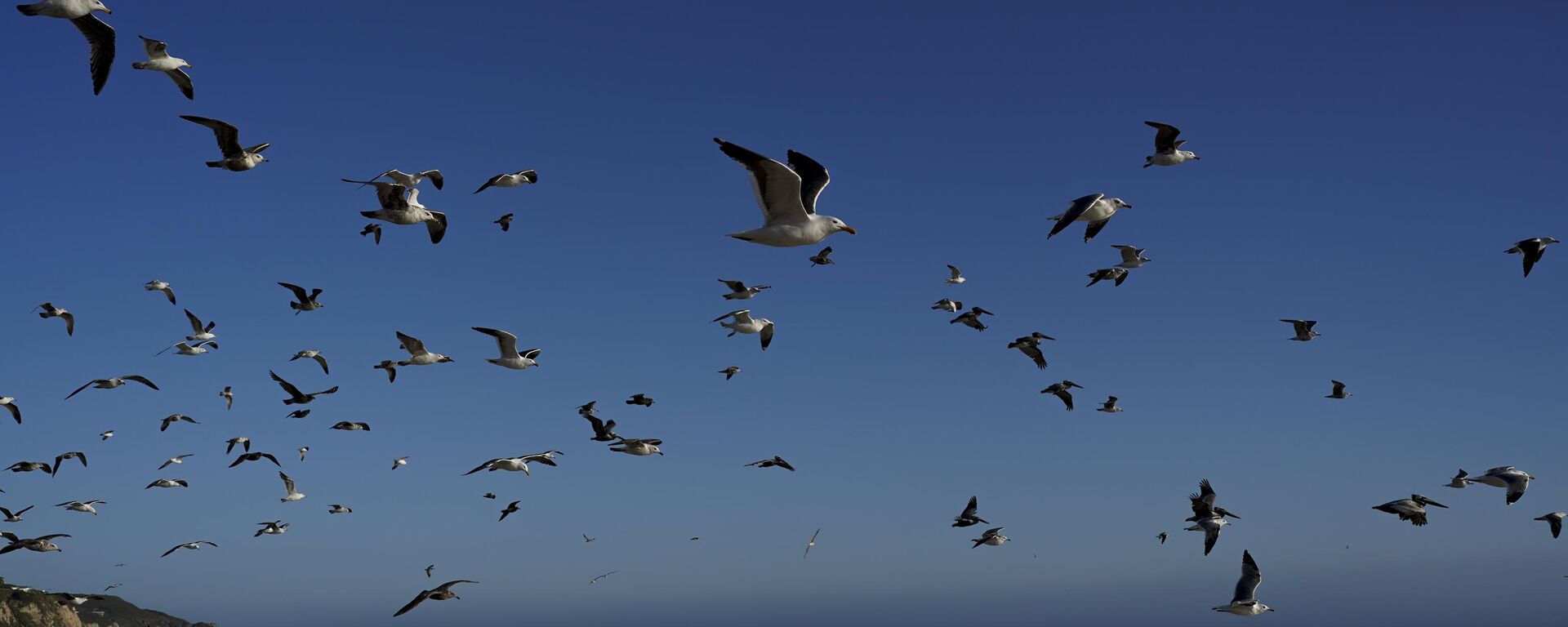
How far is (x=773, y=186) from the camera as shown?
1827 centimetres

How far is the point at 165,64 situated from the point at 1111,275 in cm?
2451

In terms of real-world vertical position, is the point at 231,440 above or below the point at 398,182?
below

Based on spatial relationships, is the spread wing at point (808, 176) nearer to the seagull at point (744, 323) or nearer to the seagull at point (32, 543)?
the seagull at point (744, 323)

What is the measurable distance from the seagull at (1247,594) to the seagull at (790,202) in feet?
41.9

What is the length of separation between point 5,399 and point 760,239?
74.8ft

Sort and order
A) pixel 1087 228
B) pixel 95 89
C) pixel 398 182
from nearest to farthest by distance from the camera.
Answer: pixel 95 89 → pixel 398 182 → pixel 1087 228

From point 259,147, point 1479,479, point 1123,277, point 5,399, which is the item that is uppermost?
point 1123,277

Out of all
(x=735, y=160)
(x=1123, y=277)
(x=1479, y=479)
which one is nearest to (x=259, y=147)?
(x=735, y=160)

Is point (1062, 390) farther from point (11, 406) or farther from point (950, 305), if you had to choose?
point (11, 406)

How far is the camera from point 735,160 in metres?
17.5

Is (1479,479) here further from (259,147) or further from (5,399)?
(5,399)

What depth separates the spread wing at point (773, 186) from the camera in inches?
689

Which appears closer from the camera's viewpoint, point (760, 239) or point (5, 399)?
point (760, 239)

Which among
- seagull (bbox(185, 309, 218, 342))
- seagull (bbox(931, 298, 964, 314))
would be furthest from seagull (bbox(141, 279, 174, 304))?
seagull (bbox(931, 298, 964, 314))
